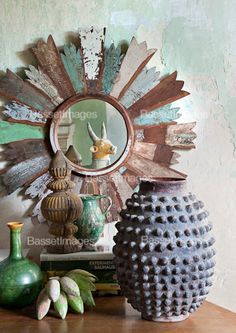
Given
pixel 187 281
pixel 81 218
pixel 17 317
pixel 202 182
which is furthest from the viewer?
pixel 202 182

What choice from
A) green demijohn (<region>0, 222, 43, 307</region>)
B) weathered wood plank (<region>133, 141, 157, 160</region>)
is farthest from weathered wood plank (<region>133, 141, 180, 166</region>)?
green demijohn (<region>0, 222, 43, 307</region>)

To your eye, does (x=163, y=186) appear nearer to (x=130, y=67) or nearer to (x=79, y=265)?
(x=79, y=265)

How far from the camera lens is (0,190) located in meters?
1.38

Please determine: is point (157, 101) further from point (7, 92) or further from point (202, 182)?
point (7, 92)

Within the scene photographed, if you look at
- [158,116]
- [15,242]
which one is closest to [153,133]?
[158,116]

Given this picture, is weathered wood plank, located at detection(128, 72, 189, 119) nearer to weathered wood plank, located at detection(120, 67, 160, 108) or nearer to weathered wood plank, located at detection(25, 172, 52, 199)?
weathered wood plank, located at detection(120, 67, 160, 108)

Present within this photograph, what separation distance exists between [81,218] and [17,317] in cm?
30

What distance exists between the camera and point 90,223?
4.18ft

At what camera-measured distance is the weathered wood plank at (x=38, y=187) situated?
Result: 138cm

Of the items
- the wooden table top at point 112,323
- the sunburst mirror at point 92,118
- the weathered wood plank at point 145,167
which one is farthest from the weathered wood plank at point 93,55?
the wooden table top at point 112,323

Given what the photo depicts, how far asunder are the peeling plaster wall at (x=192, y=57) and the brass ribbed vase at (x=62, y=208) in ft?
0.65

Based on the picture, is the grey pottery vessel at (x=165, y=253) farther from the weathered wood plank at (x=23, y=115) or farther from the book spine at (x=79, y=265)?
the weathered wood plank at (x=23, y=115)

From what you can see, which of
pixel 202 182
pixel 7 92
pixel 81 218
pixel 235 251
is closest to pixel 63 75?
pixel 7 92

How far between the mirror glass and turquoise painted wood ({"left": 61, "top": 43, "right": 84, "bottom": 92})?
5cm
